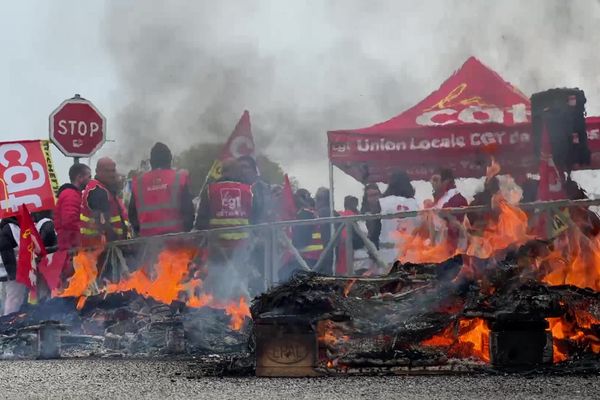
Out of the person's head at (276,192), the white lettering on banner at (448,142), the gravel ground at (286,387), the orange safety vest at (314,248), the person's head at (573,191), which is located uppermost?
the white lettering on banner at (448,142)

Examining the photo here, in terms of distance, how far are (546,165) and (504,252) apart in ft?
5.92

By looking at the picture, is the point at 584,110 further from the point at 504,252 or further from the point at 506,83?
the point at 506,83

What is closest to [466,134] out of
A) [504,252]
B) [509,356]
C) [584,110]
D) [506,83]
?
[506,83]

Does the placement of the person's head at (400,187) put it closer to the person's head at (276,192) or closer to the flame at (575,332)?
the person's head at (276,192)

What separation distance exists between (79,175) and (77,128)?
2.79 metres

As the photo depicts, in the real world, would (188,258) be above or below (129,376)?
above

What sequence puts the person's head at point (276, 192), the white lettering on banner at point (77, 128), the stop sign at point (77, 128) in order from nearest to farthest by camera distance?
the person's head at point (276, 192), the stop sign at point (77, 128), the white lettering on banner at point (77, 128)

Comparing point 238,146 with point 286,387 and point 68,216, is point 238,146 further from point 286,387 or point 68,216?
point 286,387

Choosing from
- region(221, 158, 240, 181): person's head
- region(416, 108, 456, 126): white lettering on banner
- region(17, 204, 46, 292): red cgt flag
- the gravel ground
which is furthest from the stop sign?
the gravel ground

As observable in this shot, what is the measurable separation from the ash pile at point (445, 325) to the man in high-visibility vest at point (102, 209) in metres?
4.91

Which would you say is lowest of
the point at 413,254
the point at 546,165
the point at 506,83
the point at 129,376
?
the point at 129,376

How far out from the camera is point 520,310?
23.9 ft

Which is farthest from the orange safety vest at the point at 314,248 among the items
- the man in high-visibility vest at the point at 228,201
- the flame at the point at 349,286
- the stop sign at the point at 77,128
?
the stop sign at the point at 77,128

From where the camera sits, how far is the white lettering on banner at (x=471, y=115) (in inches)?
582
